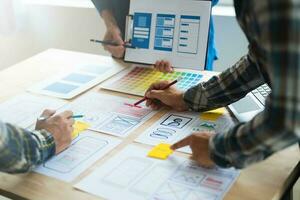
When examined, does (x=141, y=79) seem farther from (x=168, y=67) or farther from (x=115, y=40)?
(x=115, y=40)

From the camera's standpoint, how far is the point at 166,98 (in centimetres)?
135

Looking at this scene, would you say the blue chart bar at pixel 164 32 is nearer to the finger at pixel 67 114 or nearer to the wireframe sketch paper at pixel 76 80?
the wireframe sketch paper at pixel 76 80

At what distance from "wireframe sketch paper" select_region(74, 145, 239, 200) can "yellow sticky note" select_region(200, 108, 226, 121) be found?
25cm

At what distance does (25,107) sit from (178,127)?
53 centimetres

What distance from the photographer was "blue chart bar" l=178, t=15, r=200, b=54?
61.1 inches

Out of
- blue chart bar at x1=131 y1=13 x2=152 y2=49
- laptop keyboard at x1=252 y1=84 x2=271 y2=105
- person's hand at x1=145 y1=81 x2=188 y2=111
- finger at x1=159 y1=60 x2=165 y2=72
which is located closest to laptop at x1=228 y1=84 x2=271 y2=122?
laptop keyboard at x1=252 y1=84 x2=271 y2=105

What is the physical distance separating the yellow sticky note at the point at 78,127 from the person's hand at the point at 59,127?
26mm

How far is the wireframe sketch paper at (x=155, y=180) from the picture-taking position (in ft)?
3.02

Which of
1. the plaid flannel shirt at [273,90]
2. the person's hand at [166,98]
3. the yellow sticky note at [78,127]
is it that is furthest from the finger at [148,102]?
the plaid flannel shirt at [273,90]

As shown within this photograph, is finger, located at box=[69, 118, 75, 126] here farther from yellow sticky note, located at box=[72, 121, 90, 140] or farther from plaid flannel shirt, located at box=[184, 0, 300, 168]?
plaid flannel shirt, located at box=[184, 0, 300, 168]

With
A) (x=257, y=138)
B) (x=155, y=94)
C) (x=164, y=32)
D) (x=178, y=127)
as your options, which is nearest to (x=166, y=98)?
(x=155, y=94)

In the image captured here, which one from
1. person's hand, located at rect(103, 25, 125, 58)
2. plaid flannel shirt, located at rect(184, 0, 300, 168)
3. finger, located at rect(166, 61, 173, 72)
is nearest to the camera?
plaid flannel shirt, located at rect(184, 0, 300, 168)

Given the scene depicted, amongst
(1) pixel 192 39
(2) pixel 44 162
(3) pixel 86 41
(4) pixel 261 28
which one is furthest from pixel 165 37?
(3) pixel 86 41

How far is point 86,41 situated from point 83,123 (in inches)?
65.1
